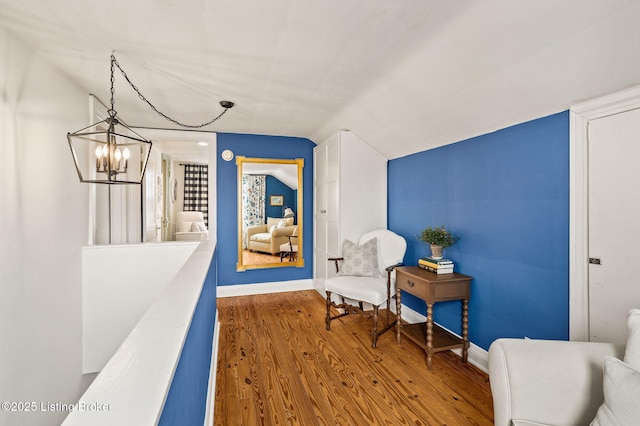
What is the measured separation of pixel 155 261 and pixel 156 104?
5.27 ft

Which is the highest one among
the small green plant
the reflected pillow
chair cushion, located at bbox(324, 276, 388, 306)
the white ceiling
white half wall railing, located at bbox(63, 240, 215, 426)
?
the white ceiling

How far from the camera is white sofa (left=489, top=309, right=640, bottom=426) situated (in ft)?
3.78

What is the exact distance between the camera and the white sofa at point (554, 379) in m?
1.15

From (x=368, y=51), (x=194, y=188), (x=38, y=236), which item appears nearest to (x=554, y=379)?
(x=368, y=51)

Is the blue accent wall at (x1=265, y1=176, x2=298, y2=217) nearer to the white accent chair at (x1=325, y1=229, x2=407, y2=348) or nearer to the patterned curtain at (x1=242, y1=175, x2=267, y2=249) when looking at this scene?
the patterned curtain at (x1=242, y1=175, x2=267, y2=249)

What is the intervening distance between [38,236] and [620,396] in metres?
3.20

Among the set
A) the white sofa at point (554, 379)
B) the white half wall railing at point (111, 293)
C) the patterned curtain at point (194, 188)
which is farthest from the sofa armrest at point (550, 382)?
the patterned curtain at point (194, 188)

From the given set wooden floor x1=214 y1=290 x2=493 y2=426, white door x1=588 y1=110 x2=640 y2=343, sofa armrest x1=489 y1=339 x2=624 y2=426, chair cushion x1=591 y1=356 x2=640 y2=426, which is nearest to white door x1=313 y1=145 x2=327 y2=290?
wooden floor x1=214 y1=290 x2=493 y2=426

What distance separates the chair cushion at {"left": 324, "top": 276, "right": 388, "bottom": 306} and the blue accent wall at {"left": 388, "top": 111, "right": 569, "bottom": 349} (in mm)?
612

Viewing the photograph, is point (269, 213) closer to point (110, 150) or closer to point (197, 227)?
point (110, 150)

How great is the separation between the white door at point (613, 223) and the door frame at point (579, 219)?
0.03m

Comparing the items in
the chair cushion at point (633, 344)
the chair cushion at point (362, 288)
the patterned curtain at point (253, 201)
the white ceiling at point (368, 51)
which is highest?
the white ceiling at point (368, 51)

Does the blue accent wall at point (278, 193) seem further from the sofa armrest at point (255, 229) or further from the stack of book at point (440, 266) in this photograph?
the stack of book at point (440, 266)

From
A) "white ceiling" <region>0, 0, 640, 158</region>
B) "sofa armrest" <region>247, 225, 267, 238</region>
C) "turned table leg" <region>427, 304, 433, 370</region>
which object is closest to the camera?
"white ceiling" <region>0, 0, 640, 158</region>
